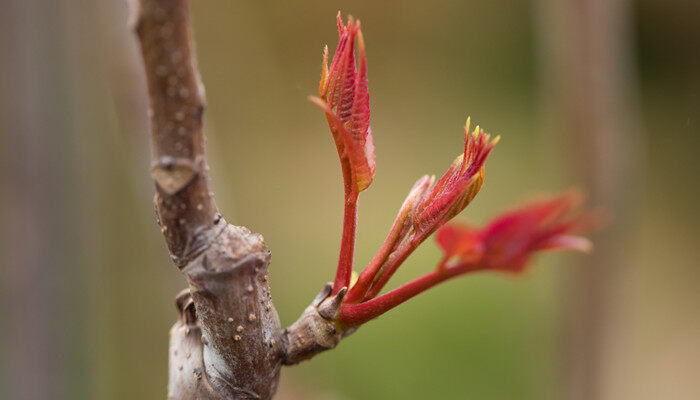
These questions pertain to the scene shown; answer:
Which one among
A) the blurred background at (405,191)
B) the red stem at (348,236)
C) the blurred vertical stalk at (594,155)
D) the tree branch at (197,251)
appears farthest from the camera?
the blurred background at (405,191)

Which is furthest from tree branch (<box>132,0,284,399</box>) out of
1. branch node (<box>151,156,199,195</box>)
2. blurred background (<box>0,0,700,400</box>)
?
blurred background (<box>0,0,700,400</box>)

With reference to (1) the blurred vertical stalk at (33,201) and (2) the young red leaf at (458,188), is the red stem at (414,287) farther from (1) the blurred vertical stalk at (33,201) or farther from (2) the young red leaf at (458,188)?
(1) the blurred vertical stalk at (33,201)

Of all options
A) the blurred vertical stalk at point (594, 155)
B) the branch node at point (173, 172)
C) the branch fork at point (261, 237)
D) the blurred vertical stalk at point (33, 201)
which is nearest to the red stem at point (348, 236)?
the branch fork at point (261, 237)

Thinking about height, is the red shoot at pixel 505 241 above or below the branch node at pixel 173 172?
below

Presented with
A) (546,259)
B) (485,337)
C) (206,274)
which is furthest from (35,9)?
(546,259)

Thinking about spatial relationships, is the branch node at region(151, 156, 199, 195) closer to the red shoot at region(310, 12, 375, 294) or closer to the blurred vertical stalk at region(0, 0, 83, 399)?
the red shoot at region(310, 12, 375, 294)
